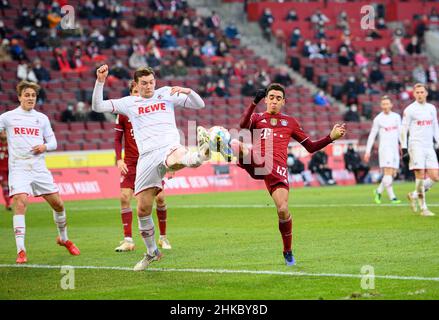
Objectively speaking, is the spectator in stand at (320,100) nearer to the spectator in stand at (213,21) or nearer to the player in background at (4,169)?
the spectator in stand at (213,21)

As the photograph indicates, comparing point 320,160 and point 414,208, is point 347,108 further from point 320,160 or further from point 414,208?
point 414,208

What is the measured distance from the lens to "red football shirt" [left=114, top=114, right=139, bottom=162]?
596 inches

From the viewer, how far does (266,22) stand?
45062 mm

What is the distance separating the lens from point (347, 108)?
41031mm

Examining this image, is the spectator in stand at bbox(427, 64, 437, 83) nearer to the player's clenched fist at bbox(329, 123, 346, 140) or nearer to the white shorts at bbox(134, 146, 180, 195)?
the player's clenched fist at bbox(329, 123, 346, 140)

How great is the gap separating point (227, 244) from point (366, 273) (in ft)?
14.0

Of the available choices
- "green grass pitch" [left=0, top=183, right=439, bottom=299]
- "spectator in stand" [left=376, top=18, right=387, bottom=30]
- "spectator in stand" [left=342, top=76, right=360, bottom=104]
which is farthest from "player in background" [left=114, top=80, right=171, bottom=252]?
"spectator in stand" [left=376, top=18, right=387, bottom=30]

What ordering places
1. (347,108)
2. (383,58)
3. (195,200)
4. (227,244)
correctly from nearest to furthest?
(227,244) → (195,200) → (347,108) → (383,58)

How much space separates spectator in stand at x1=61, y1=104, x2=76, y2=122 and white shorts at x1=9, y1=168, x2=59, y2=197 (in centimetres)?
2037

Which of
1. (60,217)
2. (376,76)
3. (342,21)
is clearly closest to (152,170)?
(60,217)

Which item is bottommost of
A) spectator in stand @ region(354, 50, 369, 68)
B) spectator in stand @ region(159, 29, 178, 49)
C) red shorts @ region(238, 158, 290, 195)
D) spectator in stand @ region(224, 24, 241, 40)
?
red shorts @ region(238, 158, 290, 195)

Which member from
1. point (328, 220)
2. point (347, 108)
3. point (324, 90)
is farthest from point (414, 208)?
point (324, 90)

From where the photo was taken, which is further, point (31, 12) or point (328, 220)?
point (31, 12)

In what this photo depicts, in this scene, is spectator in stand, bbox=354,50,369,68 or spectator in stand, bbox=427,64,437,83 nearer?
spectator in stand, bbox=427,64,437,83
